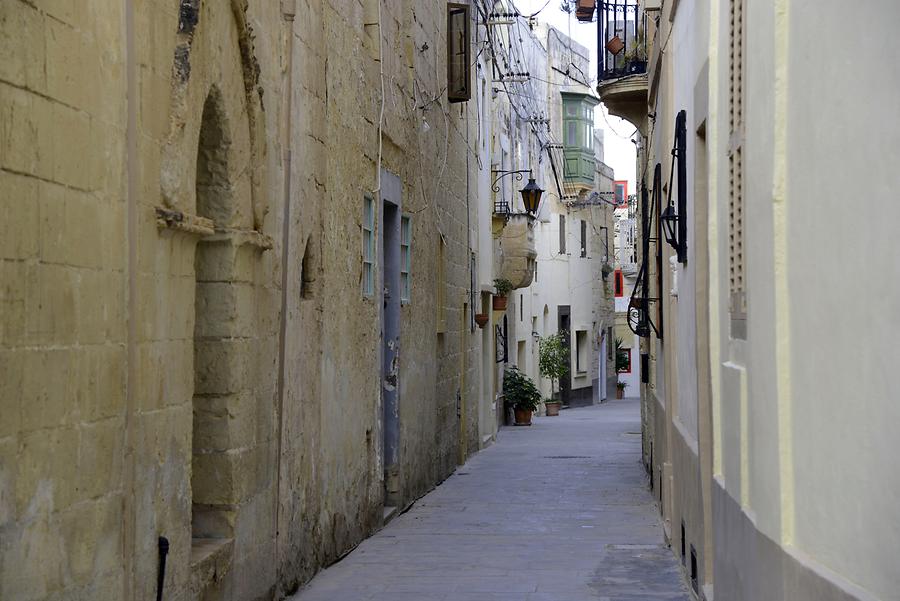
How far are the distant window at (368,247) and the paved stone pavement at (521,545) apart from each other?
2229 millimetres

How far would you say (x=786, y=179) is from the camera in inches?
154

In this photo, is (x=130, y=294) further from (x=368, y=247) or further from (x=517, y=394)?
(x=517, y=394)

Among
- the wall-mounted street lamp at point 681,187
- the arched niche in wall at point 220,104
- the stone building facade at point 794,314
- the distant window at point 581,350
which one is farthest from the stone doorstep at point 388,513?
the distant window at point 581,350

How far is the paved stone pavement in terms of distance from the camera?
7.95m

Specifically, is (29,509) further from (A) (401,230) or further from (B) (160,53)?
(A) (401,230)

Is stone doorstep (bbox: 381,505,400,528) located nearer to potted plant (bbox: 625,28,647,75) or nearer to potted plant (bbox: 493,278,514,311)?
potted plant (bbox: 625,28,647,75)

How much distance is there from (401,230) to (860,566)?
9627mm

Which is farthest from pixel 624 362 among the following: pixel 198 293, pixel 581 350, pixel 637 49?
pixel 198 293

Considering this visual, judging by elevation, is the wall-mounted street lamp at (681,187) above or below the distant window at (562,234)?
below

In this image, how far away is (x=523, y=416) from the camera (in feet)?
91.2

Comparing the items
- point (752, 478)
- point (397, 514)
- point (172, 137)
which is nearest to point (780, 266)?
point (752, 478)

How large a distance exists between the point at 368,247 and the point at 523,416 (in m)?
17.5

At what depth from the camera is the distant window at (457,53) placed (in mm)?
16359

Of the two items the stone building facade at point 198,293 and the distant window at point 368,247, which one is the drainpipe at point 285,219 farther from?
the distant window at point 368,247
